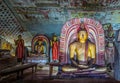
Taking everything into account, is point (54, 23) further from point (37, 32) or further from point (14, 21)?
point (14, 21)

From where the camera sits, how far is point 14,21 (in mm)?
8930

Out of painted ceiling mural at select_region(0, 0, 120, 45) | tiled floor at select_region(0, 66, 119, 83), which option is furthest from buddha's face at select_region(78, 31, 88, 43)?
tiled floor at select_region(0, 66, 119, 83)

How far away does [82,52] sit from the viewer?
8578mm

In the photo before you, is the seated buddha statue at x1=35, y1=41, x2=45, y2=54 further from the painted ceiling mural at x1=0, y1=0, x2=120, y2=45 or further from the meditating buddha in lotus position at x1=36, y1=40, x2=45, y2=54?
the painted ceiling mural at x1=0, y1=0, x2=120, y2=45

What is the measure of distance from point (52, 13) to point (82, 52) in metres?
2.01

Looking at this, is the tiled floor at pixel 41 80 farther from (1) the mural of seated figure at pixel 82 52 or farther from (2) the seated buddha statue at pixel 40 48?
(2) the seated buddha statue at pixel 40 48

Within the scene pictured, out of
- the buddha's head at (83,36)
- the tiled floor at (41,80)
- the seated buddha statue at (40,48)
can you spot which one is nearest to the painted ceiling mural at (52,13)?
the seated buddha statue at (40,48)

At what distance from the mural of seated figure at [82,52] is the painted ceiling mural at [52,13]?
724mm

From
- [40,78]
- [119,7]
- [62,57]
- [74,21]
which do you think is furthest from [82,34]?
[40,78]

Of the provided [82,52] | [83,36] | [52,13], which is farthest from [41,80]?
[52,13]

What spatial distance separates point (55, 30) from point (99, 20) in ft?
6.11

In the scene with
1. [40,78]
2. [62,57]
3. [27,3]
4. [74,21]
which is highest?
[27,3]

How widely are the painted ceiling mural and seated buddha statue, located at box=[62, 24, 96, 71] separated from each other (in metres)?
0.75

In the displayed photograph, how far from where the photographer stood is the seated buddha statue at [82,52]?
852cm
